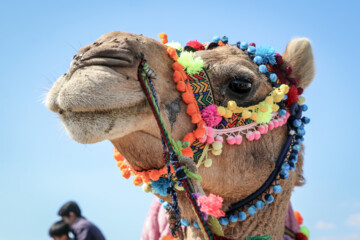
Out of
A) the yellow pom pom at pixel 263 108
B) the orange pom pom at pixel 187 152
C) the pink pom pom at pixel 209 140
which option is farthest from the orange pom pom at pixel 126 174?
the yellow pom pom at pixel 263 108

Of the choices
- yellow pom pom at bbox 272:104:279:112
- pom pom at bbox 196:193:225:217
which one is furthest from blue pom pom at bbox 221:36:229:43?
pom pom at bbox 196:193:225:217

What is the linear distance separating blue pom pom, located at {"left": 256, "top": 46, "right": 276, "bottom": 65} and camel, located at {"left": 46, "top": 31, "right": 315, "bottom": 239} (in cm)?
13

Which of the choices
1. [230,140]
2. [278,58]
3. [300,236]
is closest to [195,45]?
[278,58]

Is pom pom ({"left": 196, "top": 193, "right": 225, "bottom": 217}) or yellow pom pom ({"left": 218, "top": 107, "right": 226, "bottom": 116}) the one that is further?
yellow pom pom ({"left": 218, "top": 107, "right": 226, "bottom": 116})

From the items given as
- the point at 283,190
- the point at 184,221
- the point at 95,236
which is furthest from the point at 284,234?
the point at 95,236

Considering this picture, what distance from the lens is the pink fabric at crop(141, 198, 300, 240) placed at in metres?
4.59

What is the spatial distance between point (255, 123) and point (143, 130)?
101 centimetres

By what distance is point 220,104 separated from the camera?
3.64 meters

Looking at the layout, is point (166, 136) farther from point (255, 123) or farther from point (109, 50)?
point (255, 123)

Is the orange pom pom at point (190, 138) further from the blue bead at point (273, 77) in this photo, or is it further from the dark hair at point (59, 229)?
the dark hair at point (59, 229)

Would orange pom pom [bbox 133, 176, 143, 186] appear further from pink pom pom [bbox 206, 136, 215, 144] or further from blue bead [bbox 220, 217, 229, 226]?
blue bead [bbox 220, 217, 229, 226]

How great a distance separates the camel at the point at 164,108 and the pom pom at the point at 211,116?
14 centimetres

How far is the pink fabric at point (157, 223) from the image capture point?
4594 mm

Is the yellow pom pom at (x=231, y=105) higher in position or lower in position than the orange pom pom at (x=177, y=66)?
lower
